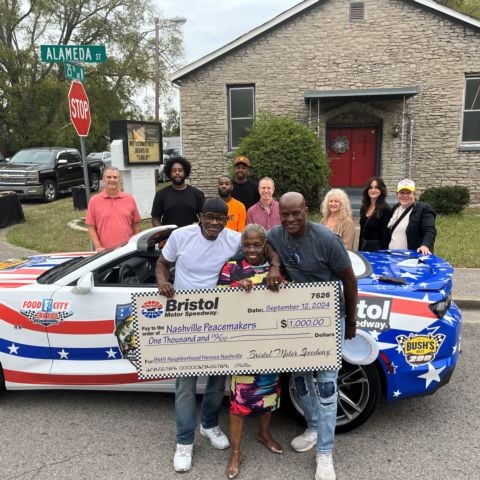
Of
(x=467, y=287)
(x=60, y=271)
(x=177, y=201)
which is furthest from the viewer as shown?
(x=467, y=287)

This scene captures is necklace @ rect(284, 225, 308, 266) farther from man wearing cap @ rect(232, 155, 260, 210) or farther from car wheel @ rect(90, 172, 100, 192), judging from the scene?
car wheel @ rect(90, 172, 100, 192)

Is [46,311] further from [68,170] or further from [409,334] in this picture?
[68,170]

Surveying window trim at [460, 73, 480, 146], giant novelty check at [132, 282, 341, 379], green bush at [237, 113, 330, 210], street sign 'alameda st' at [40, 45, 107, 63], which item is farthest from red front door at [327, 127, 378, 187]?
giant novelty check at [132, 282, 341, 379]

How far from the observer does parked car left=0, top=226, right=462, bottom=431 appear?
10.0ft

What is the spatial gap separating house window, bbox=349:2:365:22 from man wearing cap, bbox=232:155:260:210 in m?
10.2

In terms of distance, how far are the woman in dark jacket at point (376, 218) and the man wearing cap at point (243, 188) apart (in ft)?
4.22

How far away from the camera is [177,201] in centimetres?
485

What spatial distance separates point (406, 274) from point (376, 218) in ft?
4.63

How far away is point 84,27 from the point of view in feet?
99.5

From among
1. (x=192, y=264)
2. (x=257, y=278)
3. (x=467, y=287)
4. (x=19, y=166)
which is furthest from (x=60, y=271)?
(x=19, y=166)

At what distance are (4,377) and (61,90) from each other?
26.7 metres

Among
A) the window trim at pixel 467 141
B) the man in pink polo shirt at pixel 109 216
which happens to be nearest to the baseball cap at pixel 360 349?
the man in pink polo shirt at pixel 109 216

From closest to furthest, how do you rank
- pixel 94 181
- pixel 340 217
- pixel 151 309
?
pixel 151 309 → pixel 340 217 → pixel 94 181

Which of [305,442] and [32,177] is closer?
[305,442]
